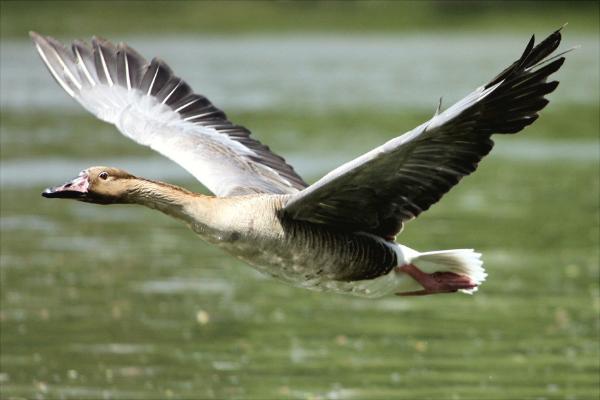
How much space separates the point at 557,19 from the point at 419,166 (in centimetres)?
4936

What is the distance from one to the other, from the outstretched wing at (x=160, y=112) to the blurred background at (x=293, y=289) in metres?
1.88

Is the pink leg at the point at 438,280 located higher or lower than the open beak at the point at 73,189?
lower

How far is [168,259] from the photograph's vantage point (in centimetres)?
1572

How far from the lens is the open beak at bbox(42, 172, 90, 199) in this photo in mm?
7809

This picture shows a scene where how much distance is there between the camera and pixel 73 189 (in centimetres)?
794

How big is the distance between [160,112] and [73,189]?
252cm

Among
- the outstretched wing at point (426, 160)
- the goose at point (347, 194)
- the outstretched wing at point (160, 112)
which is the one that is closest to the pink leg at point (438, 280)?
the goose at point (347, 194)

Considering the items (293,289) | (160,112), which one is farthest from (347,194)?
(293,289)

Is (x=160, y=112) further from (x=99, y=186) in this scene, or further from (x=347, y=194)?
(x=347, y=194)

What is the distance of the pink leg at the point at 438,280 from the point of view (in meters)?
8.63

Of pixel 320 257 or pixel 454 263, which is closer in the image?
pixel 320 257

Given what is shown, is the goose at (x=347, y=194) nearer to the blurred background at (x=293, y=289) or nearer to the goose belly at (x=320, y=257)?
the goose belly at (x=320, y=257)

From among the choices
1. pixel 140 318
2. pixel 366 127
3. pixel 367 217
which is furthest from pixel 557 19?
pixel 367 217

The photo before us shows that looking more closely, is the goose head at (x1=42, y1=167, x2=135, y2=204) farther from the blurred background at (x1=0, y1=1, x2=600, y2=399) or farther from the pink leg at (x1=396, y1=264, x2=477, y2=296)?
the blurred background at (x1=0, y1=1, x2=600, y2=399)
